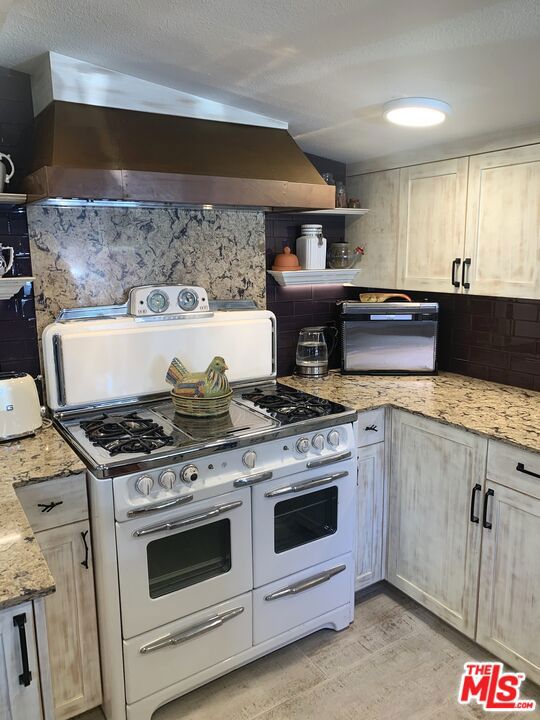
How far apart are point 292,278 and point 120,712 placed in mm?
1960

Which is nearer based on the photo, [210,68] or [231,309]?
[210,68]

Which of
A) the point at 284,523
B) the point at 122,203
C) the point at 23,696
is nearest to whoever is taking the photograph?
the point at 23,696

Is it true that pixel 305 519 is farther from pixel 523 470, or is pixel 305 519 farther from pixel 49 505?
pixel 49 505

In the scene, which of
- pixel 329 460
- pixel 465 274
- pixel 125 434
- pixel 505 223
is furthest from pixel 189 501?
pixel 505 223

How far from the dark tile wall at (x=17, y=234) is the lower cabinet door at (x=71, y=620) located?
780 mm

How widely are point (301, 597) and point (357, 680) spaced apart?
35 centimetres

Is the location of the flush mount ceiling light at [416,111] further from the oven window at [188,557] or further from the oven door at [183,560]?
the oven window at [188,557]

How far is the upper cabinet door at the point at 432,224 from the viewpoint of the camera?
262 centimetres

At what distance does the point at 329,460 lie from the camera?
2207mm

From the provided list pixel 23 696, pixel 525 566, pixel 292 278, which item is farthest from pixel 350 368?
pixel 23 696

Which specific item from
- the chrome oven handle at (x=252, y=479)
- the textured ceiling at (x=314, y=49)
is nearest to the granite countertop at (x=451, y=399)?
the chrome oven handle at (x=252, y=479)

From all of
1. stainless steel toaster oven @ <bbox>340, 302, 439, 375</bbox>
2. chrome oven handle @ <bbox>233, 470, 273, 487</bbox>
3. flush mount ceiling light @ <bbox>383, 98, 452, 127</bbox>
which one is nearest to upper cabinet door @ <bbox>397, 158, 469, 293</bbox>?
stainless steel toaster oven @ <bbox>340, 302, 439, 375</bbox>

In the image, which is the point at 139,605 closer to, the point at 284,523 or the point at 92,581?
the point at 92,581

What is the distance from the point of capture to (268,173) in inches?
87.7
